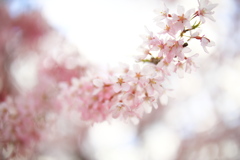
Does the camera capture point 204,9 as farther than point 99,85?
No

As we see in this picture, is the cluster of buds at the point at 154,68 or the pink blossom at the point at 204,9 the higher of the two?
the pink blossom at the point at 204,9

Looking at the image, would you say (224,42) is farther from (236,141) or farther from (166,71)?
(166,71)

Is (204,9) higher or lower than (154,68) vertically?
higher

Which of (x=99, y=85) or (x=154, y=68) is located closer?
Result: (x=154, y=68)

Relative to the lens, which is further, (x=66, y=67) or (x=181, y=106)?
(x=181, y=106)

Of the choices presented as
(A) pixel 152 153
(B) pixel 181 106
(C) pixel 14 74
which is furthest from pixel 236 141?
(C) pixel 14 74

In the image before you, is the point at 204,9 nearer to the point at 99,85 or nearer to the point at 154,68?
the point at 154,68

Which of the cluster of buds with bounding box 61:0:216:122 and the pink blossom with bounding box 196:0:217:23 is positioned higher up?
the pink blossom with bounding box 196:0:217:23

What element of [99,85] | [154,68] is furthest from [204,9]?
[99,85]
